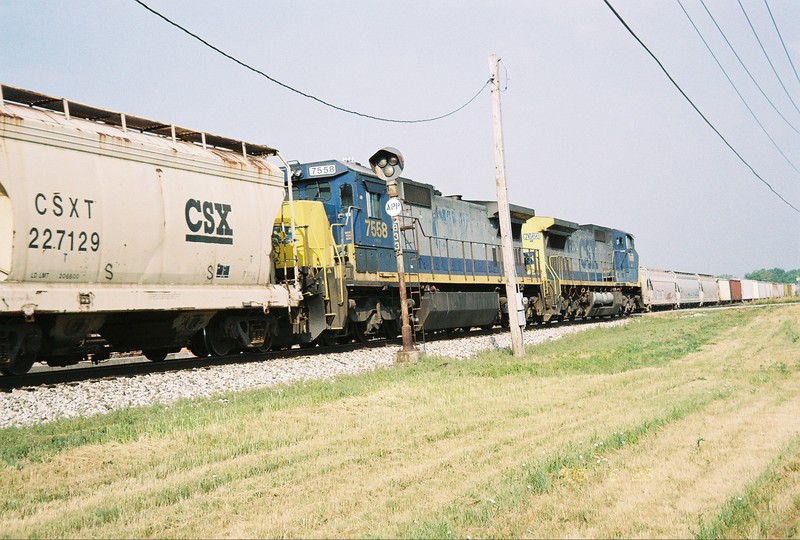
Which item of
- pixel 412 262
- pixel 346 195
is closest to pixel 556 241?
pixel 412 262

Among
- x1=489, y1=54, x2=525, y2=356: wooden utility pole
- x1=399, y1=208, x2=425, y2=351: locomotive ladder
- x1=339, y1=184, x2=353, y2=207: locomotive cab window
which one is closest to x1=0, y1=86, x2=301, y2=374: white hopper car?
x1=339, y1=184, x2=353, y2=207: locomotive cab window

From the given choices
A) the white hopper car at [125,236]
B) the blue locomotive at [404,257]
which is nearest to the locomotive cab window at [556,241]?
the blue locomotive at [404,257]

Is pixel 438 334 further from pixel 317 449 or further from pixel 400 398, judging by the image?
pixel 317 449

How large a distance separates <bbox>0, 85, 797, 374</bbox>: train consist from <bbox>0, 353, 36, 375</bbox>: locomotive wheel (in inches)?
0.8

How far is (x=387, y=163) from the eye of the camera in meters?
14.1

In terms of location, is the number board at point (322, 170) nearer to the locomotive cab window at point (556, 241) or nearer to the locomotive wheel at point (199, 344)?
the locomotive wheel at point (199, 344)

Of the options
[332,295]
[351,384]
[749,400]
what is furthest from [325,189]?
[749,400]

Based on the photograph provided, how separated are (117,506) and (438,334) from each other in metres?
17.4

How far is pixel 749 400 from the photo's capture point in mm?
7172

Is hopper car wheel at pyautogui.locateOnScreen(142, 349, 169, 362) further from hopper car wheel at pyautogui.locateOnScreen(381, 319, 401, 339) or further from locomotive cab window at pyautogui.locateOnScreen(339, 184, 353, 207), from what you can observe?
hopper car wheel at pyautogui.locateOnScreen(381, 319, 401, 339)

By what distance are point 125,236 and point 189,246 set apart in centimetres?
129

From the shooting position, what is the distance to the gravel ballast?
829 cm

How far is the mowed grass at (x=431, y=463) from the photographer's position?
151 inches

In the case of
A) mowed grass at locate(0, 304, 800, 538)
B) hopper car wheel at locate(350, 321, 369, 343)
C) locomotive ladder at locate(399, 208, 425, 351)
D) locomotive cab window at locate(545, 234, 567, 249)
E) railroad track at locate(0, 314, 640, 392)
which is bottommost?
mowed grass at locate(0, 304, 800, 538)
